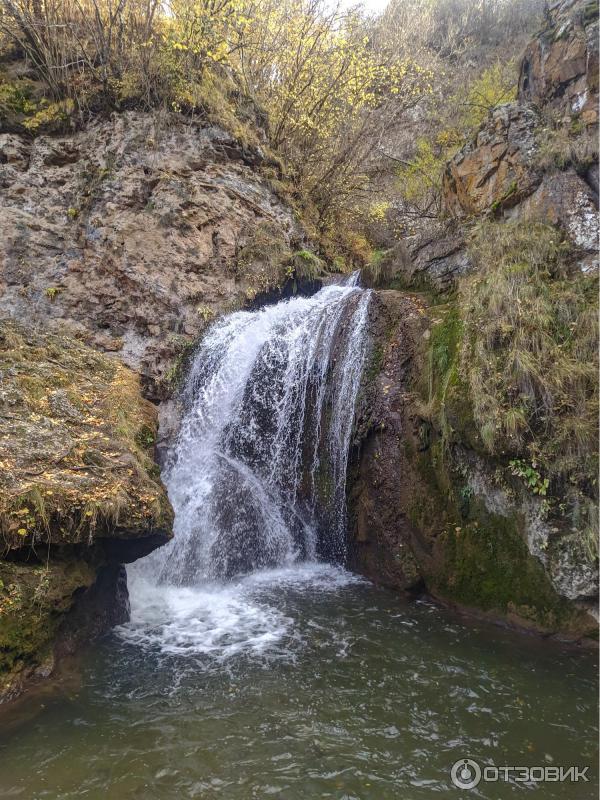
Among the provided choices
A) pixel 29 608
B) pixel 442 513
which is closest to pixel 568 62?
pixel 442 513

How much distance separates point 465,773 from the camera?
11.0ft

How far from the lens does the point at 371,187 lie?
15844 mm

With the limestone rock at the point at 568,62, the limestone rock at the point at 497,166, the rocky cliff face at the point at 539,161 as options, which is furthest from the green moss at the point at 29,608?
the limestone rock at the point at 568,62

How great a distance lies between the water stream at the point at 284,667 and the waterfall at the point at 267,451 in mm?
29

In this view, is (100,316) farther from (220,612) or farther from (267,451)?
(220,612)

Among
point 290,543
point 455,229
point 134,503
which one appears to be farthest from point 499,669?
point 455,229

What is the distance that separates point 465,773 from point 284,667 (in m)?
1.76

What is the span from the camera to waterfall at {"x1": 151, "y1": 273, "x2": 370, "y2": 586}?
7.12 m

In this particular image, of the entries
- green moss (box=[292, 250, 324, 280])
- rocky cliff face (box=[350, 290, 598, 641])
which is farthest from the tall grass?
green moss (box=[292, 250, 324, 280])

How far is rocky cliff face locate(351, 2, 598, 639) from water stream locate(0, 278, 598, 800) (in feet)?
1.42

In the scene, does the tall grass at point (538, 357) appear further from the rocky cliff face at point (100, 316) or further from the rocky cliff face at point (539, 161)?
the rocky cliff face at point (100, 316)

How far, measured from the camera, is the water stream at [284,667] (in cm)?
334

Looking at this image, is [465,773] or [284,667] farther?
[284,667]

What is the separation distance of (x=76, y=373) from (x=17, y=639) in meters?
4.02
